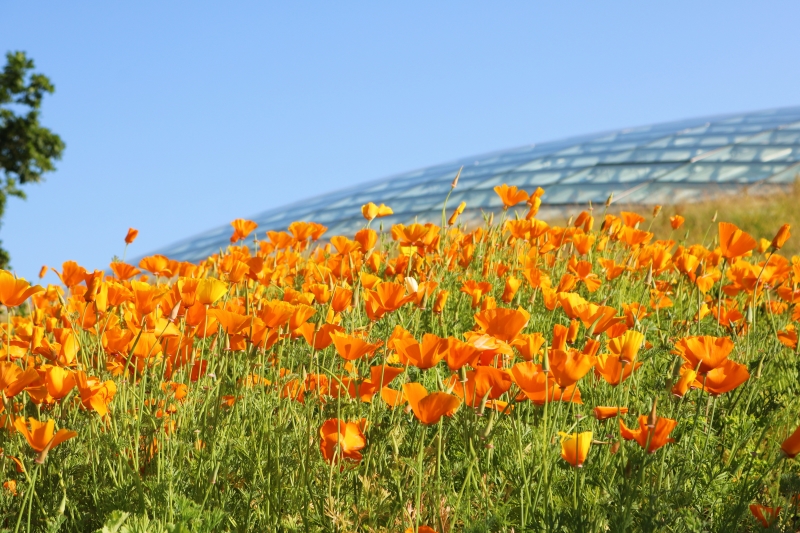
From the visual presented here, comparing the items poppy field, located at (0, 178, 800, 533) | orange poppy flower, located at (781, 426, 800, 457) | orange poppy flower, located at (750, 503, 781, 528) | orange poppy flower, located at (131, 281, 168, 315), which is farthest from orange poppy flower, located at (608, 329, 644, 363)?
orange poppy flower, located at (131, 281, 168, 315)

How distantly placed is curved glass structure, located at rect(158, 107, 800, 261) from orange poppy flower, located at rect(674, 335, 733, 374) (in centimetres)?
1364

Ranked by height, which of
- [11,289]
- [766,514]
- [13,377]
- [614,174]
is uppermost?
[11,289]

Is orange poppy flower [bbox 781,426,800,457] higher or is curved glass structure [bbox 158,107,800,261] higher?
orange poppy flower [bbox 781,426,800,457]

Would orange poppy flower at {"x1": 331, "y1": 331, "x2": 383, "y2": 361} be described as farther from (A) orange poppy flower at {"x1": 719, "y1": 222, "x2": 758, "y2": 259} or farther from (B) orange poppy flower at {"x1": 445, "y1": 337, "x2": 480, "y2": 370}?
(A) orange poppy flower at {"x1": 719, "y1": 222, "x2": 758, "y2": 259}

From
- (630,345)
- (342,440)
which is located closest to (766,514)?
(630,345)

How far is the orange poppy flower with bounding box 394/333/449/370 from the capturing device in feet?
4.81

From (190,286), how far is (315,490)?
0.57 metres

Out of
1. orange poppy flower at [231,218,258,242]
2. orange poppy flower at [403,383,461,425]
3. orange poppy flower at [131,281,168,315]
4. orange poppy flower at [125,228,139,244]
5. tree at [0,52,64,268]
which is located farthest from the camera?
tree at [0,52,64,268]

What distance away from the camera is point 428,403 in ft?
4.49

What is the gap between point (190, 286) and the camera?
183cm

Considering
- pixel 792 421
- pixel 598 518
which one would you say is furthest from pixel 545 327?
pixel 598 518

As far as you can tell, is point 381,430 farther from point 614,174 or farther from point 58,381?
point 614,174

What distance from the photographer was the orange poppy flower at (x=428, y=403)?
135 centimetres

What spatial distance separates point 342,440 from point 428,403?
10.2 inches
